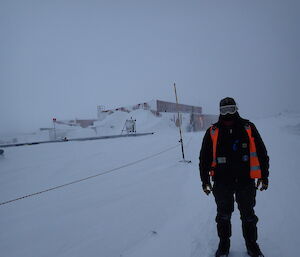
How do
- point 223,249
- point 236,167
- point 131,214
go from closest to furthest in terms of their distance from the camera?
point 236,167
point 223,249
point 131,214

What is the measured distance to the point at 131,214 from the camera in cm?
474

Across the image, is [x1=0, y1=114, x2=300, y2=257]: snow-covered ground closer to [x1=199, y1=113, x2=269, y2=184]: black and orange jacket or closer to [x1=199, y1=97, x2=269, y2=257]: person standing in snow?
[x1=199, y1=97, x2=269, y2=257]: person standing in snow

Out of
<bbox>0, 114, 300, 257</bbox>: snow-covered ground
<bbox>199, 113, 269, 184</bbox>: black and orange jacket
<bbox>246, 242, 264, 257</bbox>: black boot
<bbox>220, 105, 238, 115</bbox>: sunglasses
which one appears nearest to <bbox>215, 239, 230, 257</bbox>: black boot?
<bbox>0, 114, 300, 257</bbox>: snow-covered ground

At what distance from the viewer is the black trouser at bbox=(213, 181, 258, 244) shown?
9.57 feet

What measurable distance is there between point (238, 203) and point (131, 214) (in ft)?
8.34

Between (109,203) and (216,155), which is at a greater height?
(216,155)

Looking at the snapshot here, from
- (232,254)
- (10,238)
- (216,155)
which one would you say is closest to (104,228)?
(10,238)

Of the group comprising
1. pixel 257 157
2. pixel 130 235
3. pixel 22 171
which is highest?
pixel 257 157

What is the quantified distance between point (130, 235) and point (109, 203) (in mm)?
1467

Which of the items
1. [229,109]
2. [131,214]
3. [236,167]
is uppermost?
[229,109]

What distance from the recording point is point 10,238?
13.1 feet

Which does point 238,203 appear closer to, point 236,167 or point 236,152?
point 236,167

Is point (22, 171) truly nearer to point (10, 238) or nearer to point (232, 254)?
point (10, 238)

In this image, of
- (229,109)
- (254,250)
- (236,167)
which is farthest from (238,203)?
(229,109)
